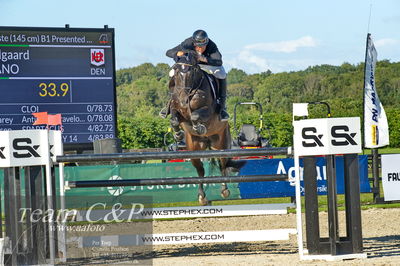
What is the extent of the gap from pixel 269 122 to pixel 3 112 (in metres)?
24.7

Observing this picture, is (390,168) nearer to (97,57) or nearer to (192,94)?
(192,94)

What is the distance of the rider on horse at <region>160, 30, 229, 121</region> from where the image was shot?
9.34 meters

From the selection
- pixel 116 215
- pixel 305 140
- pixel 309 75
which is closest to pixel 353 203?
pixel 305 140

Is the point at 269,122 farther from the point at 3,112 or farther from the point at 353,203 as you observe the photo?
the point at 353,203

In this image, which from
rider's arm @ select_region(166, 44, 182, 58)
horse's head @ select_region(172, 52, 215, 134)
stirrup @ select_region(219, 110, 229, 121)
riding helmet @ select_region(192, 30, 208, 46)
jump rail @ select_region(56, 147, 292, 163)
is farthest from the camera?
rider's arm @ select_region(166, 44, 182, 58)

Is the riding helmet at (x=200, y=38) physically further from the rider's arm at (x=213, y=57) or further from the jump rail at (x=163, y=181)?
the jump rail at (x=163, y=181)

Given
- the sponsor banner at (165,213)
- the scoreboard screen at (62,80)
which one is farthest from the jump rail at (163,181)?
the scoreboard screen at (62,80)

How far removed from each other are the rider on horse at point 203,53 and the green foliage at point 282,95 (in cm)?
2437

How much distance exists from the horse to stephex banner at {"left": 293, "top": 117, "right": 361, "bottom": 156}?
2.21 metres

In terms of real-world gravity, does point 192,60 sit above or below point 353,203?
above

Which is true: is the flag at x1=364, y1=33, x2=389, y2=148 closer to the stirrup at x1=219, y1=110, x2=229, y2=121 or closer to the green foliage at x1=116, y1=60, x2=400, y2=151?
the stirrup at x1=219, y1=110, x2=229, y2=121

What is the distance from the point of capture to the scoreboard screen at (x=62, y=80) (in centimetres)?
1263

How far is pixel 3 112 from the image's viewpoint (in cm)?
1255

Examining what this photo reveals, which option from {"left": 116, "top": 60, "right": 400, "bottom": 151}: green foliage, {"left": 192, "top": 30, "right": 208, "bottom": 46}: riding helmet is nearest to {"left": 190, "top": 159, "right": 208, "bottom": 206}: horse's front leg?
{"left": 192, "top": 30, "right": 208, "bottom": 46}: riding helmet
